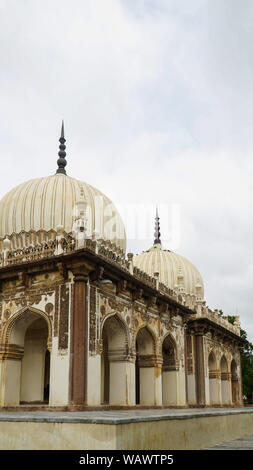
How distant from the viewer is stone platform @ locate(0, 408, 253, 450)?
24.3 feet

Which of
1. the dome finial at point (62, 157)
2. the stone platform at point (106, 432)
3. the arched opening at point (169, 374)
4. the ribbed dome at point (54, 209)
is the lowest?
the stone platform at point (106, 432)

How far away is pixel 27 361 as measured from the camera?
58.2 ft

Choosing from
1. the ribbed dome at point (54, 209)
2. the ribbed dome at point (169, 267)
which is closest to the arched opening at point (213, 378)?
the ribbed dome at point (169, 267)

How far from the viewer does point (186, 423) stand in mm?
9344

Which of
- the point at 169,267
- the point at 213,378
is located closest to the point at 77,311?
the point at 213,378

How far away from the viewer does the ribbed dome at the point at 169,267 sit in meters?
30.7

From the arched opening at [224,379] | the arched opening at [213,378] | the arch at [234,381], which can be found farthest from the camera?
the arch at [234,381]

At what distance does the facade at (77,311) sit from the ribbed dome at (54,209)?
0.15 ft

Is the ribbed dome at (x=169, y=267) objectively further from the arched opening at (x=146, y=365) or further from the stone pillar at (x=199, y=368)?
the arched opening at (x=146, y=365)

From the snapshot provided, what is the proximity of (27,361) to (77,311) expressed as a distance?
14.8ft

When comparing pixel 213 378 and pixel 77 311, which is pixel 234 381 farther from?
pixel 77 311

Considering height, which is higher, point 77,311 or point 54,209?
point 54,209
